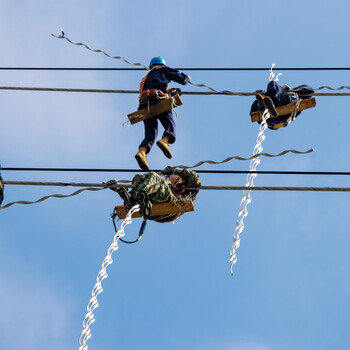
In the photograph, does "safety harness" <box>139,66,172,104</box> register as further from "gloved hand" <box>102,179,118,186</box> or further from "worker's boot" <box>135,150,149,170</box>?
"gloved hand" <box>102,179,118,186</box>

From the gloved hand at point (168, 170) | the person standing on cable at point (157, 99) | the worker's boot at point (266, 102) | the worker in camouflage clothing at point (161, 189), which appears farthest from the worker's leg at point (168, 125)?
the gloved hand at point (168, 170)

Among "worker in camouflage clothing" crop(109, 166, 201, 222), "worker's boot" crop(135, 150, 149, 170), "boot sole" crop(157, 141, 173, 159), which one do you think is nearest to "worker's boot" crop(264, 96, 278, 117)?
"boot sole" crop(157, 141, 173, 159)

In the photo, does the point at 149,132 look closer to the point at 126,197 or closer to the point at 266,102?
the point at 266,102

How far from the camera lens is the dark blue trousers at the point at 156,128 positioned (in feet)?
38.8

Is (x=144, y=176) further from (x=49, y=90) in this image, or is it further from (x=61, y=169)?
(x=49, y=90)

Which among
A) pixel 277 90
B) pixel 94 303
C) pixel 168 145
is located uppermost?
pixel 277 90

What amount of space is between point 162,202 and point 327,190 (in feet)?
6.75

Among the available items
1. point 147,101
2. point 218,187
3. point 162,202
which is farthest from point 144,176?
point 147,101

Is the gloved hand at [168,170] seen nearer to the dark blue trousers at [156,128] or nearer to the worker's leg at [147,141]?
the worker's leg at [147,141]

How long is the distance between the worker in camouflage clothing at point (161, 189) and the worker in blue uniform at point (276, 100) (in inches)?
92.2

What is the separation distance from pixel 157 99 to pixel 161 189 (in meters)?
2.39

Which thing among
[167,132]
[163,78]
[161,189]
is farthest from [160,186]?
[163,78]

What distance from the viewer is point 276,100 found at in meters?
12.7

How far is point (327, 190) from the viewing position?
28.3ft
